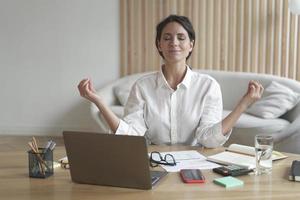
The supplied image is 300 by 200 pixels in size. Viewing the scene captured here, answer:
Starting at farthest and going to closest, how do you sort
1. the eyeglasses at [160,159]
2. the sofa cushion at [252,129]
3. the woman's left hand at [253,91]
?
the sofa cushion at [252,129], the woman's left hand at [253,91], the eyeglasses at [160,159]

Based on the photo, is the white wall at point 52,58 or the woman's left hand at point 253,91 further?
the white wall at point 52,58

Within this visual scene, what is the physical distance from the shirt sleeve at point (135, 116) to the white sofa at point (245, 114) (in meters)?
1.55

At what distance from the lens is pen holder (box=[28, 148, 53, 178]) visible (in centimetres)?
167

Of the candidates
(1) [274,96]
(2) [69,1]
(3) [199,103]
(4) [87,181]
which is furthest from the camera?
(2) [69,1]

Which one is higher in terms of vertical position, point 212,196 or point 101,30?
point 101,30

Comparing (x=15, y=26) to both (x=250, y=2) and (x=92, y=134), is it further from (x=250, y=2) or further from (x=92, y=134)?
(x=92, y=134)

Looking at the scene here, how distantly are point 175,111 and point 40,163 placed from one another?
0.89 metres

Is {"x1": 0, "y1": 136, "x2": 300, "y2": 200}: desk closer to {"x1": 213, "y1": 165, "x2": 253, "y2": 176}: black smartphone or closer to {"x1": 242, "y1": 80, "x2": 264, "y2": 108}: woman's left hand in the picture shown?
{"x1": 213, "y1": 165, "x2": 253, "y2": 176}: black smartphone

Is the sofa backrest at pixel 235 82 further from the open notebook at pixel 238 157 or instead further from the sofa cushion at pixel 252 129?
the open notebook at pixel 238 157

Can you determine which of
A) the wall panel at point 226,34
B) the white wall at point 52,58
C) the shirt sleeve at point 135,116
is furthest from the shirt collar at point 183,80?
the white wall at point 52,58

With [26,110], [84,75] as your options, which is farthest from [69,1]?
[26,110]

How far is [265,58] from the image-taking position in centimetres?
476

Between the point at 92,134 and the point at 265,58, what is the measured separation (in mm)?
3543

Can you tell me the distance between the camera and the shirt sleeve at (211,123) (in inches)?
84.4
